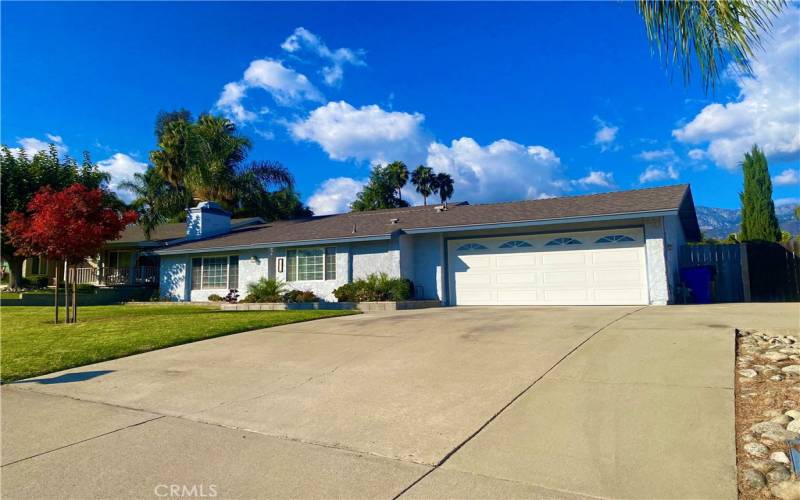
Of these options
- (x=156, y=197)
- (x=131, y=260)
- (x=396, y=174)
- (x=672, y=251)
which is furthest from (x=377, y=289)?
(x=396, y=174)

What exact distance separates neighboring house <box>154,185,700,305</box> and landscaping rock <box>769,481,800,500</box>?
11.0 metres

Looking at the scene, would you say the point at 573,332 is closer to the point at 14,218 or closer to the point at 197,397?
the point at 197,397

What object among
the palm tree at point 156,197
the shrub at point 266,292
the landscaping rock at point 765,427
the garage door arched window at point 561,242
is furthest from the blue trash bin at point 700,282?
the palm tree at point 156,197

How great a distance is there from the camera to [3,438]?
15.1 ft

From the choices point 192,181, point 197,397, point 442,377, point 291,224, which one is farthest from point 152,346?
point 192,181

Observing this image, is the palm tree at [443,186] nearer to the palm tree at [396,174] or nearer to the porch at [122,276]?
the palm tree at [396,174]

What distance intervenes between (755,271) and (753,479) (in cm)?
1635

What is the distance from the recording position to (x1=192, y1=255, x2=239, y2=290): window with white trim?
20922 millimetres

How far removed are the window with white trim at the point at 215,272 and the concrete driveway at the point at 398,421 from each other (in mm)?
13045

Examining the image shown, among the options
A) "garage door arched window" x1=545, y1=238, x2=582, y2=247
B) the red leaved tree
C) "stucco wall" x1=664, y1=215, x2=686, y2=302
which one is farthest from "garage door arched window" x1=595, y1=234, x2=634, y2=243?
the red leaved tree

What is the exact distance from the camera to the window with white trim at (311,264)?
18.7m

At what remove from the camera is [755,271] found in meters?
16.6

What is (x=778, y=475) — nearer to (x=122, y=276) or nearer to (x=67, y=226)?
(x=67, y=226)

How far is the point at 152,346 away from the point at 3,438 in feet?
14.5
